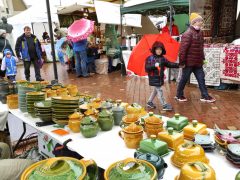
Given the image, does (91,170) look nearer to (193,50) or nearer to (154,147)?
(154,147)

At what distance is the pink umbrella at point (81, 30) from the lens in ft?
23.6

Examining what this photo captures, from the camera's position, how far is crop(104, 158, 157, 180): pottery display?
0.94m

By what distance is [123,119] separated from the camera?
1.68m

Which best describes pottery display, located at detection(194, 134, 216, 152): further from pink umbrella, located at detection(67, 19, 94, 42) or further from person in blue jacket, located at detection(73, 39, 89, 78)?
person in blue jacket, located at detection(73, 39, 89, 78)

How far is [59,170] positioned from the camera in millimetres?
916

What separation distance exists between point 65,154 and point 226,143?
0.96 metres

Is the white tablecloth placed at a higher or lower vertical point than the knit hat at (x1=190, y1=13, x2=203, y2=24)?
lower

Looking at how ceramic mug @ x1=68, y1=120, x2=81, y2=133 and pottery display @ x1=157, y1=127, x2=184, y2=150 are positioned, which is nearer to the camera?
pottery display @ x1=157, y1=127, x2=184, y2=150

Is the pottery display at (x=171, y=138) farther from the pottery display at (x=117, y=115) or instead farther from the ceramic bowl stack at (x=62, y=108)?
the ceramic bowl stack at (x=62, y=108)

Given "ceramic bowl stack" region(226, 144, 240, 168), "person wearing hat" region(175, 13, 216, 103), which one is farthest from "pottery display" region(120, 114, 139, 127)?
"person wearing hat" region(175, 13, 216, 103)

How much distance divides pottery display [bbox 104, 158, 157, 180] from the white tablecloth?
21cm

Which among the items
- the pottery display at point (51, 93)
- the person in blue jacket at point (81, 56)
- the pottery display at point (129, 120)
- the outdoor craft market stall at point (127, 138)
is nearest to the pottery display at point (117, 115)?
the outdoor craft market stall at point (127, 138)

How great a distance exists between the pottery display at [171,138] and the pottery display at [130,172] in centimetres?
39

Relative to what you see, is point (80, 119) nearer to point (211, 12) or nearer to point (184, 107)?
point (184, 107)
